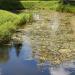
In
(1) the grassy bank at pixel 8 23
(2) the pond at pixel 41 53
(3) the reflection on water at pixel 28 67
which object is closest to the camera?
(3) the reflection on water at pixel 28 67

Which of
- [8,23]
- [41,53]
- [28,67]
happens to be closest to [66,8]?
[8,23]

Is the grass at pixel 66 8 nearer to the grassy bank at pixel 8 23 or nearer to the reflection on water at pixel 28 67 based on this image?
the grassy bank at pixel 8 23

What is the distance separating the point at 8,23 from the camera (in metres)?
17.3

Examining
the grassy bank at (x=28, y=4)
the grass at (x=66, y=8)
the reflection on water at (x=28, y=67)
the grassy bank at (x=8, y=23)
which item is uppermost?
the grassy bank at (x=28, y=4)

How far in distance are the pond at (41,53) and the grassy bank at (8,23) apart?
1.53ft

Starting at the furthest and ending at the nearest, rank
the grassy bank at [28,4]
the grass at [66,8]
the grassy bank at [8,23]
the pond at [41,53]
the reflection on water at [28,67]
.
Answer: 1. the grassy bank at [28,4]
2. the grass at [66,8]
3. the grassy bank at [8,23]
4. the pond at [41,53]
5. the reflection on water at [28,67]

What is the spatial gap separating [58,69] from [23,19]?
33.0 ft

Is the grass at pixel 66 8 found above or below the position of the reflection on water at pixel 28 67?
above

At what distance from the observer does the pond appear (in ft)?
37.2

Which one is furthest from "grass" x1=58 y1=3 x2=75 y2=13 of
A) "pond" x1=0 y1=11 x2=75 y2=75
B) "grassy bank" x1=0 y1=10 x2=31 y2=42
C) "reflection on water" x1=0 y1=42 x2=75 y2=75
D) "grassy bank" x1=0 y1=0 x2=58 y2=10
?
"reflection on water" x1=0 y1=42 x2=75 y2=75

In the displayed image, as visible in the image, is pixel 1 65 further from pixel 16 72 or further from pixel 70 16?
pixel 70 16

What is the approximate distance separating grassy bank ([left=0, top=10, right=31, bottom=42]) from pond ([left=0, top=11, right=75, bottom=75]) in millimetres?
466

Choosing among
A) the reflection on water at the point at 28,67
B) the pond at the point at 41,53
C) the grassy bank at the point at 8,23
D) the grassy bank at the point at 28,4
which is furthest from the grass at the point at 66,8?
the reflection on water at the point at 28,67

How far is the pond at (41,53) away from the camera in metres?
11.3
